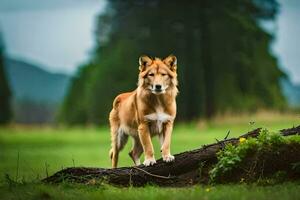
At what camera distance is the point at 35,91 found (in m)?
70.4

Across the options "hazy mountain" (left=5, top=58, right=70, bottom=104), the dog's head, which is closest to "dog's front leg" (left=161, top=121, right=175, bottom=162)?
the dog's head

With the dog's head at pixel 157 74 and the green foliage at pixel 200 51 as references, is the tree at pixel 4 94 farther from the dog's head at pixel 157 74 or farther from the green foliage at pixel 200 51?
the dog's head at pixel 157 74

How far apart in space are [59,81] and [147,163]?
176 ft

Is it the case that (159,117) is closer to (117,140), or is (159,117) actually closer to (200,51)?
(117,140)

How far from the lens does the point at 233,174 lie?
11.0 meters

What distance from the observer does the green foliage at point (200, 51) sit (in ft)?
135

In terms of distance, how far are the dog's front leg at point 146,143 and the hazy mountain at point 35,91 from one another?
137ft

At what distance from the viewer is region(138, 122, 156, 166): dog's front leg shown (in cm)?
1147

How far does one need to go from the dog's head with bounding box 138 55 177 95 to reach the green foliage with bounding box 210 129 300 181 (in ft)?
4.65

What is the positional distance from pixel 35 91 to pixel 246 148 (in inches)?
2386

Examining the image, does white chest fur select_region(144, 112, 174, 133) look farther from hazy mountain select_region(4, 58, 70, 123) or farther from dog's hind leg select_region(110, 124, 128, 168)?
hazy mountain select_region(4, 58, 70, 123)

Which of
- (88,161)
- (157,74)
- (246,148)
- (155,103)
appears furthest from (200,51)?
(246,148)

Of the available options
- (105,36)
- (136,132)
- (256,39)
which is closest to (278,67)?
(256,39)

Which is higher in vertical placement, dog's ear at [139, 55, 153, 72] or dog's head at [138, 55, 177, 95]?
dog's ear at [139, 55, 153, 72]
